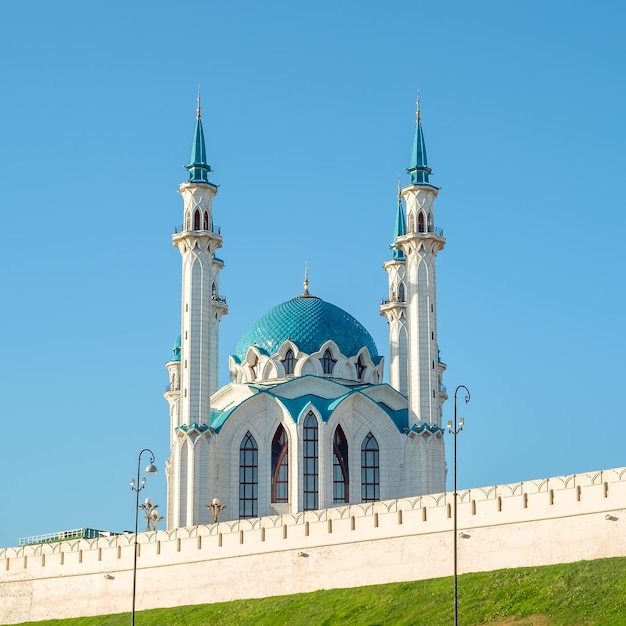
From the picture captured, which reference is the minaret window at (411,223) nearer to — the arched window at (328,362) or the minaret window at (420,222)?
the minaret window at (420,222)

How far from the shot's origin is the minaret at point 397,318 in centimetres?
8056

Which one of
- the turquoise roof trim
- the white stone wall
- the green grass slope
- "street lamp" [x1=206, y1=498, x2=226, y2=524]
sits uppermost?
the turquoise roof trim

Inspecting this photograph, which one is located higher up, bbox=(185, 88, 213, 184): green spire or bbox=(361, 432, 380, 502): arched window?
bbox=(185, 88, 213, 184): green spire

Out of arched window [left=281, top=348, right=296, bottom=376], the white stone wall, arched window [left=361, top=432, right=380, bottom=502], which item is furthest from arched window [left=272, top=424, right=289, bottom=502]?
the white stone wall

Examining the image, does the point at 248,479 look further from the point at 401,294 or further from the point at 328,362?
the point at 401,294

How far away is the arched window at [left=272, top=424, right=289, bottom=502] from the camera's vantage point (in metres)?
73.2

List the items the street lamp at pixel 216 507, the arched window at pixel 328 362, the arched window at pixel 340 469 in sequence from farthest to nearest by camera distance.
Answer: the arched window at pixel 328 362 < the arched window at pixel 340 469 < the street lamp at pixel 216 507

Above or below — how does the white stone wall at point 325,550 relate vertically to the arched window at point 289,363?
below

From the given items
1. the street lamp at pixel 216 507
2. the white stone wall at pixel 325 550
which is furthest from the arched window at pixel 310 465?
the white stone wall at pixel 325 550

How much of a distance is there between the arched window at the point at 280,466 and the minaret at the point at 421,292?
6.41 meters

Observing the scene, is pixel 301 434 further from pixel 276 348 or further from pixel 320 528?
pixel 320 528

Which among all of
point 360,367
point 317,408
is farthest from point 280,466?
point 360,367

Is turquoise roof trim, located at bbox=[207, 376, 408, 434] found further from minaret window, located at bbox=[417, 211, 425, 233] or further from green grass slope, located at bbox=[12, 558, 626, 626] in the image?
green grass slope, located at bbox=[12, 558, 626, 626]

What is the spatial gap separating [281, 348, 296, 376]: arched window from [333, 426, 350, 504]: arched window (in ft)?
15.6
